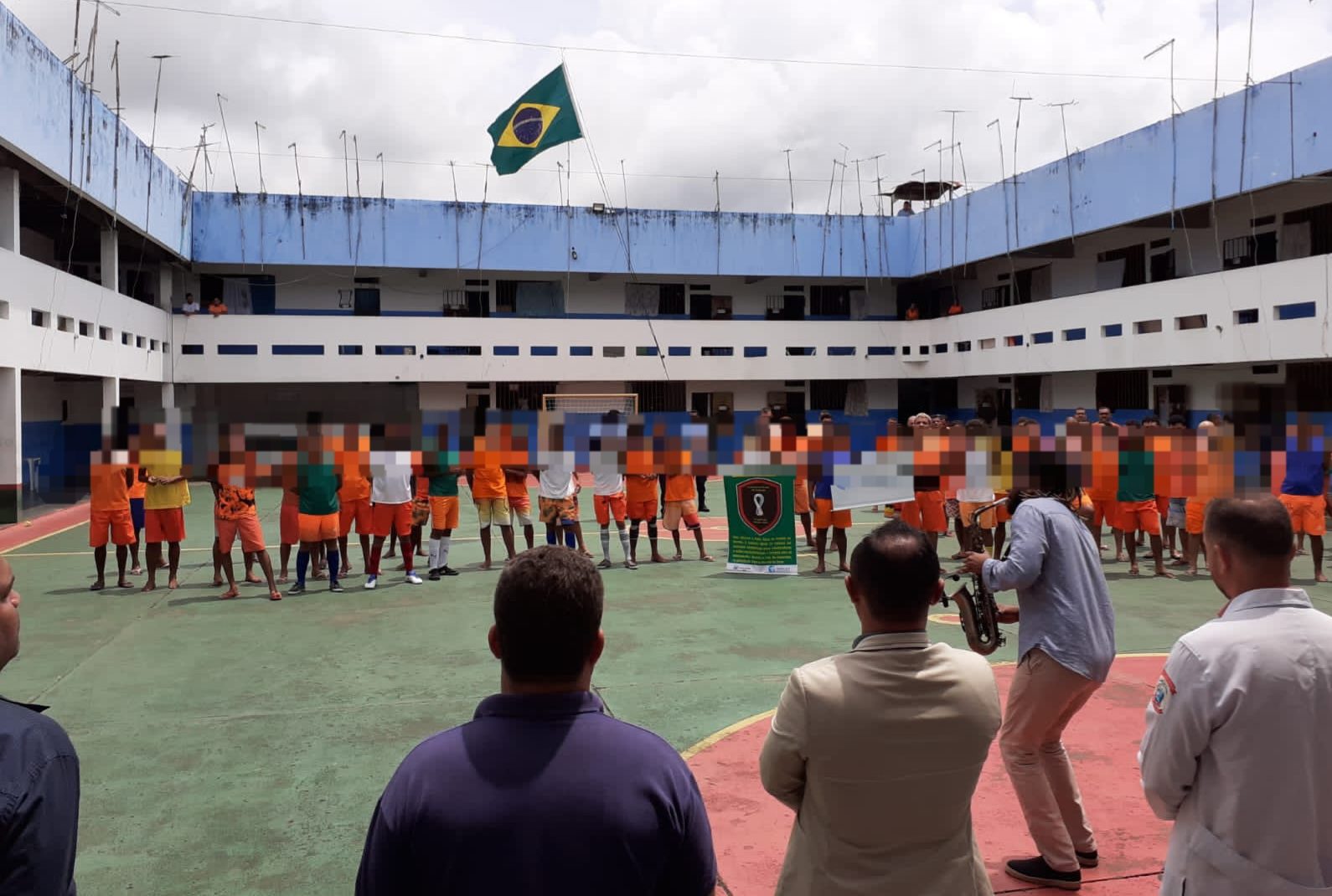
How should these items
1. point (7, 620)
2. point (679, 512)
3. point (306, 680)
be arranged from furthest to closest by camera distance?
point (679, 512)
point (306, 680)
point (7, 620)

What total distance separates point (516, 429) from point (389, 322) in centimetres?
1891

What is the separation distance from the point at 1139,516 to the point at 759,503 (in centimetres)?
441

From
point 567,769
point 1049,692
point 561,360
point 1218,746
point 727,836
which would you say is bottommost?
point 727,836

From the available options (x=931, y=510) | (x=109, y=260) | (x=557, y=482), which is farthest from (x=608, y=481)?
(x=109, y=260)

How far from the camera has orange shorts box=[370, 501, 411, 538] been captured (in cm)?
1058

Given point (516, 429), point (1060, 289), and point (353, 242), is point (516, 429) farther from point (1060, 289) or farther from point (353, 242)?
point (1060, 289)

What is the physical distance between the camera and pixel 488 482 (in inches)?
453

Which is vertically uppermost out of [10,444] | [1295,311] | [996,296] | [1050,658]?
[996,296]

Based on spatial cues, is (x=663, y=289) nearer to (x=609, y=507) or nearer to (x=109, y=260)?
(x=109, y=260)

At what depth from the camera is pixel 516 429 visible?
11945 millimetres

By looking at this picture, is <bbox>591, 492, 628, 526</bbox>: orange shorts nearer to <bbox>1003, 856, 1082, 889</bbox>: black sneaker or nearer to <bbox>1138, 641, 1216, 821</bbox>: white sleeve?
<bbox>1003, 856, 1082, 889</bbox>: black sneaker

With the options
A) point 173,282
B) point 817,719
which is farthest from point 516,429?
point 173,282

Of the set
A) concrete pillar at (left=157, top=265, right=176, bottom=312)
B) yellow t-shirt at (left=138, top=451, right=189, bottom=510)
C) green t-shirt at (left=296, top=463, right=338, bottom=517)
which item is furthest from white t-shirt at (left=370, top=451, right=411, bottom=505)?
concrete pillar at (left=157, top=265, right=176, bottom=312)

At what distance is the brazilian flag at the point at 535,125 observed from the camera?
18.3 m
